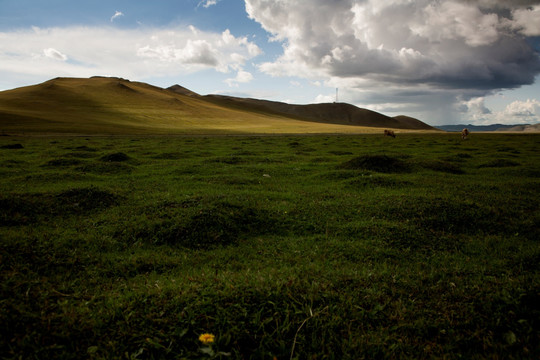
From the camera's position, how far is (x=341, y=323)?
A: 4.06 m

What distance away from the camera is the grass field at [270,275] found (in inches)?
144

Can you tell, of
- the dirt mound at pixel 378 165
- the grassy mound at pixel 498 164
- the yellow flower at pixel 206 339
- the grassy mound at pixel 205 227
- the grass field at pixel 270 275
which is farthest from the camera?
the grassy mound at pixel 498 164

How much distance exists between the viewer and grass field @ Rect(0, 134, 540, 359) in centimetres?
366

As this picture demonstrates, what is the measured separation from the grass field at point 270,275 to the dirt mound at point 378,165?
5181 millimetres

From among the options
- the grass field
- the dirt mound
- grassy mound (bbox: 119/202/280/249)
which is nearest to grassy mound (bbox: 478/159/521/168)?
the dirt mound

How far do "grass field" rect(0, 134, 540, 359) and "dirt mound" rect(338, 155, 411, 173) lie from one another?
518 centimetres

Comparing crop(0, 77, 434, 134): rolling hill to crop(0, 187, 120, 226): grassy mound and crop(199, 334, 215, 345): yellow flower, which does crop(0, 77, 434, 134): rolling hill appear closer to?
crop(0, 187, 120, 226): grassy mound

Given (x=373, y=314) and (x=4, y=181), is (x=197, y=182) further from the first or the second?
(x=373, y=314)

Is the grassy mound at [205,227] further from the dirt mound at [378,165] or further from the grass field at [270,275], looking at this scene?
the dirt mound at [378,165]

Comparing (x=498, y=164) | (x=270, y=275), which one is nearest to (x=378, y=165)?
(x=498, y=164)

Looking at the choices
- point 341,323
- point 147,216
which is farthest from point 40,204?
point 341,323

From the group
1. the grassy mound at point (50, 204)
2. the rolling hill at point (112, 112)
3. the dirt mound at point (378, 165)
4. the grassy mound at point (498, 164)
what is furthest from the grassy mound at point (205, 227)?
the rolling hill at point (112, 112)

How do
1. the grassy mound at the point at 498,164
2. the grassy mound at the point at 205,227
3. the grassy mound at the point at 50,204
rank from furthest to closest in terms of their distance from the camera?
the grassy mound at the point at 498,164, the grassy mound at the point at 50,204, the grassy mound at the point at 205,227

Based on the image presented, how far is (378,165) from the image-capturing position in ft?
56.3
